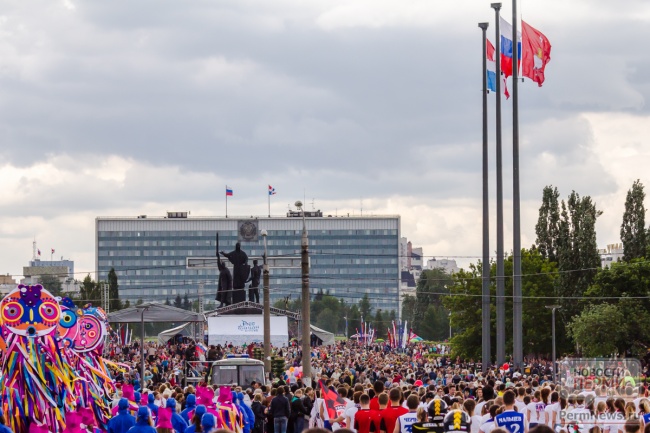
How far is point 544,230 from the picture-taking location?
8394 cm

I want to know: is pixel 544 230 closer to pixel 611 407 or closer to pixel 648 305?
pixel 648 305

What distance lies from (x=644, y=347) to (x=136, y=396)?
45362mm

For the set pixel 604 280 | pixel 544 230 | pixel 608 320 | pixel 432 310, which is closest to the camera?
pixel 608 320

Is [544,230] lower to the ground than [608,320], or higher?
higher

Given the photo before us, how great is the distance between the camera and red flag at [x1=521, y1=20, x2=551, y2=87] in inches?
2114

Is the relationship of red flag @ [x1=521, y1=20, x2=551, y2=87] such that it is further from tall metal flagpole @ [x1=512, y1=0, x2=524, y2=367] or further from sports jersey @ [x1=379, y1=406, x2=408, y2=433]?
sports jersey @ [x1=379, y1=406, x2=408, y2=433]

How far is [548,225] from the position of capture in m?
83.9

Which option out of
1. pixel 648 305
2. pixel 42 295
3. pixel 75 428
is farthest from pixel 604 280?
pixel 75 428

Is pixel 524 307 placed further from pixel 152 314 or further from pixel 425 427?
pixel 425 427

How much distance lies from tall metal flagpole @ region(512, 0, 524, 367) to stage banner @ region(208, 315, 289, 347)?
23513mm

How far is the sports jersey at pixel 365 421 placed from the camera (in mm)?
19812

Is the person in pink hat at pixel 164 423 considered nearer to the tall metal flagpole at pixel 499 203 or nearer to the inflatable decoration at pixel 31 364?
the inflatable decoration at pixel 31 364

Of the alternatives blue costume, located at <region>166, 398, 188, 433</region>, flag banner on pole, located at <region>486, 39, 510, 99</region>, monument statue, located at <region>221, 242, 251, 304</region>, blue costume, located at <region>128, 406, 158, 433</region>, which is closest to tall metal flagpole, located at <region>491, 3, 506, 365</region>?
flag banner on pole, located at <region>486, 39, 510, 99</region>

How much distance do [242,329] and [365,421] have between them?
56.6 m
